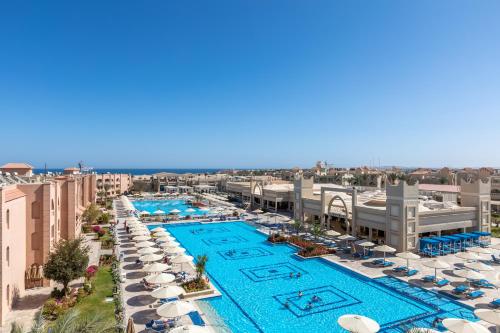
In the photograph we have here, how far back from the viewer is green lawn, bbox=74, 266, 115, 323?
16.0 metres

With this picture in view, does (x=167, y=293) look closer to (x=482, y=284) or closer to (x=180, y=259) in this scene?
(x=180, y=259)

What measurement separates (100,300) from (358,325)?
1338 cm

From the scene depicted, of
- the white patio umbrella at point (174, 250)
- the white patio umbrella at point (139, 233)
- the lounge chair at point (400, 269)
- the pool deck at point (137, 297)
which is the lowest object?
the pool deck at point (137, 297)

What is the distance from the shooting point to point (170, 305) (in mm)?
14320

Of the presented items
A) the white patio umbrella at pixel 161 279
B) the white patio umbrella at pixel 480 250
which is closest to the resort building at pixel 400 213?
the white patio umbrella at pixel 480 250

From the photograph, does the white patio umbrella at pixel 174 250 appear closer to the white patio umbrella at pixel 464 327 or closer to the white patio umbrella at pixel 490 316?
the white patio umbrella at pixel 464 327

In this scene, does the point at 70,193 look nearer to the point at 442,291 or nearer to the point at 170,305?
the point at 170,305

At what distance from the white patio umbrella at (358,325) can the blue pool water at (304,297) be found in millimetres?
2382

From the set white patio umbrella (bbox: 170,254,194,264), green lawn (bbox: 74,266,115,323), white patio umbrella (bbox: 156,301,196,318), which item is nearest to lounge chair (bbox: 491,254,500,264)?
white patio umbrella (bbox: 170,254,194,264)

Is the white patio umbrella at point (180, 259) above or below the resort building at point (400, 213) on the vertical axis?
below

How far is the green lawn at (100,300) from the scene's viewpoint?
16.0 meters

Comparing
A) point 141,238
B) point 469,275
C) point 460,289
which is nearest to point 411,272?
point 460,289

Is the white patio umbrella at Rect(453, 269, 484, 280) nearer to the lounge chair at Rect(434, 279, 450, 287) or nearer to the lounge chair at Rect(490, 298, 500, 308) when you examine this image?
the lounge chair at Rect(434, 279, 450, 287)

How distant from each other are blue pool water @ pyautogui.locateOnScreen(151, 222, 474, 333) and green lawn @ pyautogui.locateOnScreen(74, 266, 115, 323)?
5.17 meters
